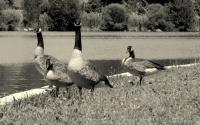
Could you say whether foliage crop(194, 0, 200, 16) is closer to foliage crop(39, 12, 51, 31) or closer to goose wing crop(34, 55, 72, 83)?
foliage crop(39, 12, 51, 31)

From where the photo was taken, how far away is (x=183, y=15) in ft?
399

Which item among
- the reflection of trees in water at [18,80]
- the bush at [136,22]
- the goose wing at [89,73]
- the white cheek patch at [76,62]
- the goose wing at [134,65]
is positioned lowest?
the bush at [136,22]

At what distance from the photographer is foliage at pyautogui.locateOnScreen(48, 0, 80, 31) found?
115125mm

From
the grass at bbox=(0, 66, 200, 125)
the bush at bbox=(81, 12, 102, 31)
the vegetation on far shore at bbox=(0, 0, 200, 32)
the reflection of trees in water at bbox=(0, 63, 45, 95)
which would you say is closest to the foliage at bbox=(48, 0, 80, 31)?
the vegetation on far shore at bbox=(0, 0, 200, 32)

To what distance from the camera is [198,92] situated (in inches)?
464

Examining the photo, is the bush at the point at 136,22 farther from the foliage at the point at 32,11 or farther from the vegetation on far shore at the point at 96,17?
the foliage at the point at 32,11

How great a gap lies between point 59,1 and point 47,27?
8.57 meters

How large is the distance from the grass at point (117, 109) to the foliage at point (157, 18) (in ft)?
349

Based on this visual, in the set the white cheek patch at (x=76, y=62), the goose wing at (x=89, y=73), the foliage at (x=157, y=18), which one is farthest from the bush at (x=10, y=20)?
the goose wing at (x=89, y=73)

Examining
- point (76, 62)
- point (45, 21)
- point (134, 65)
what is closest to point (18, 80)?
point (134, 65)

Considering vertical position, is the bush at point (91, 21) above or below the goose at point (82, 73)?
below

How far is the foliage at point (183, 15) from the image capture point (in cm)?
12312

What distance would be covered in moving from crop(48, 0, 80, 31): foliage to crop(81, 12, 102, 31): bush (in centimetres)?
187

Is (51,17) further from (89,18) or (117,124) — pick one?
(117,124)
